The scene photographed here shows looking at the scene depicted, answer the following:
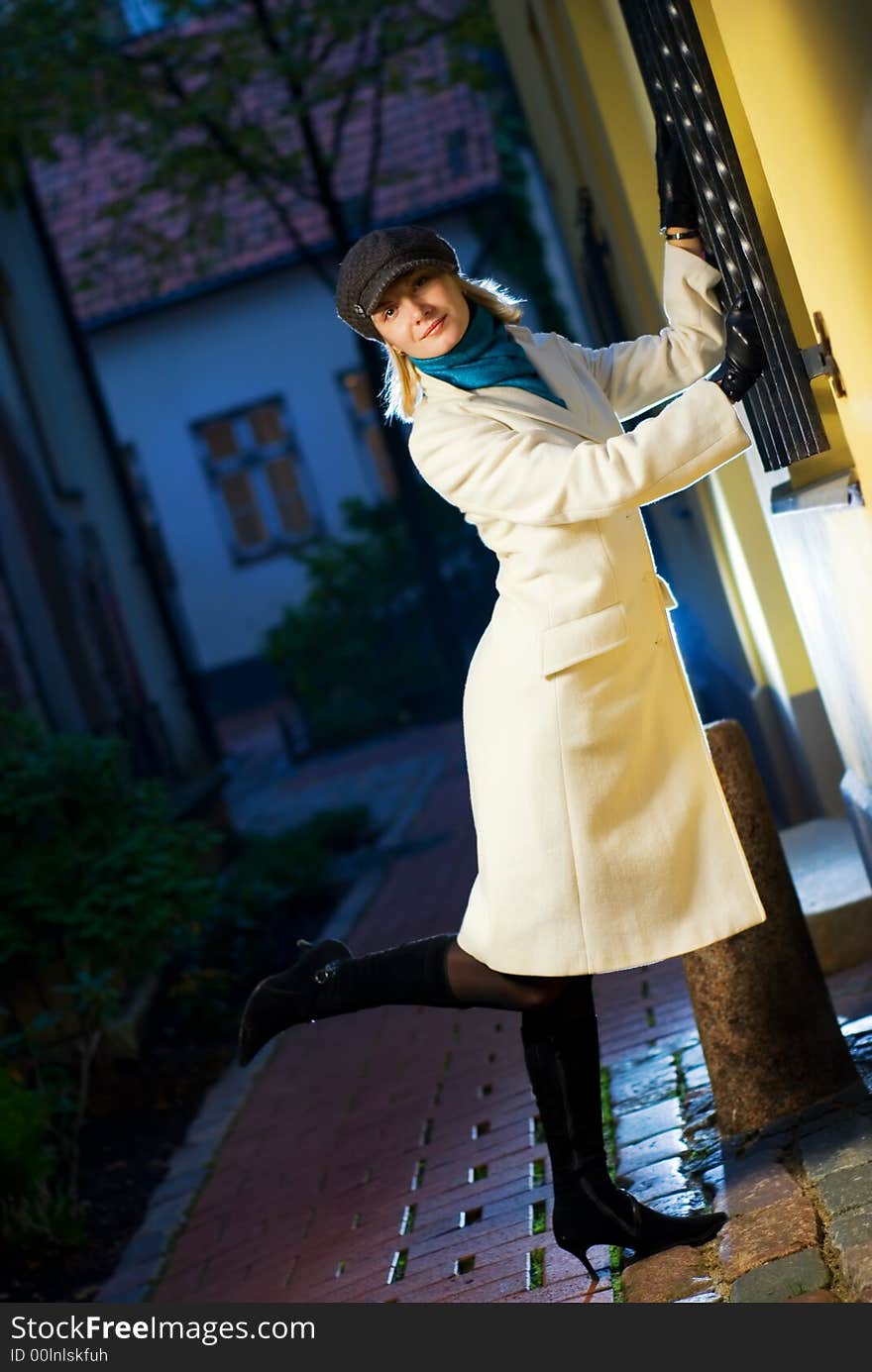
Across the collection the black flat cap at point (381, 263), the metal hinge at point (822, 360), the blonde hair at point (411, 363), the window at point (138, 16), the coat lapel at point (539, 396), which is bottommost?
the metal hinge at point (822, 360)

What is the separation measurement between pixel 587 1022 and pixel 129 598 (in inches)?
486

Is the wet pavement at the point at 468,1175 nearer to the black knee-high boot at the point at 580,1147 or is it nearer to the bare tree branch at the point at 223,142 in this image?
the black knee-high boot at the point at 580,1147

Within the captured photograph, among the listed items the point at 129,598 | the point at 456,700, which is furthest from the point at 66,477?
the point at 456,700

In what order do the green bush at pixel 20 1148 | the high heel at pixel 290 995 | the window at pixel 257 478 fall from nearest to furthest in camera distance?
the high heel at pixel 290 995, the green bush at pixel 20 1148, the window at pixel 257 478

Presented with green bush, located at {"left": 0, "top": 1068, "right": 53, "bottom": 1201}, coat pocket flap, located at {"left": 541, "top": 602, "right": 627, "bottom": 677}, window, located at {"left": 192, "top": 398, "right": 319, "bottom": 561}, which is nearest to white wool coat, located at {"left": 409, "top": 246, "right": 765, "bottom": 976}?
coat pocket flap, located at {"left": 541, "top": 602, "right": 627, "bottom": 677}

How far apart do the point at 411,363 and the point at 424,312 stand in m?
0.16

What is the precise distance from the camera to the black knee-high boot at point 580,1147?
11.5 ft

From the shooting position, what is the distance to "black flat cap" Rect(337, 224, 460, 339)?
3.29 meters

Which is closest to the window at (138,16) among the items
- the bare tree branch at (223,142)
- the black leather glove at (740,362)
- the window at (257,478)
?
the bare tree branch at (223,142)

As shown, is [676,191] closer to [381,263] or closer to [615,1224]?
[381,263]

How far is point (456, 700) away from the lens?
2003cm

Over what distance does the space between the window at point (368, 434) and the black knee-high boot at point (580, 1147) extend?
2379 centimetres

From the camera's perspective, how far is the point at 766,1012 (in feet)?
13.4

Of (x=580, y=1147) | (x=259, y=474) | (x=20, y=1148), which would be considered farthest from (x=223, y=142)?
(x=580, y=1147)
